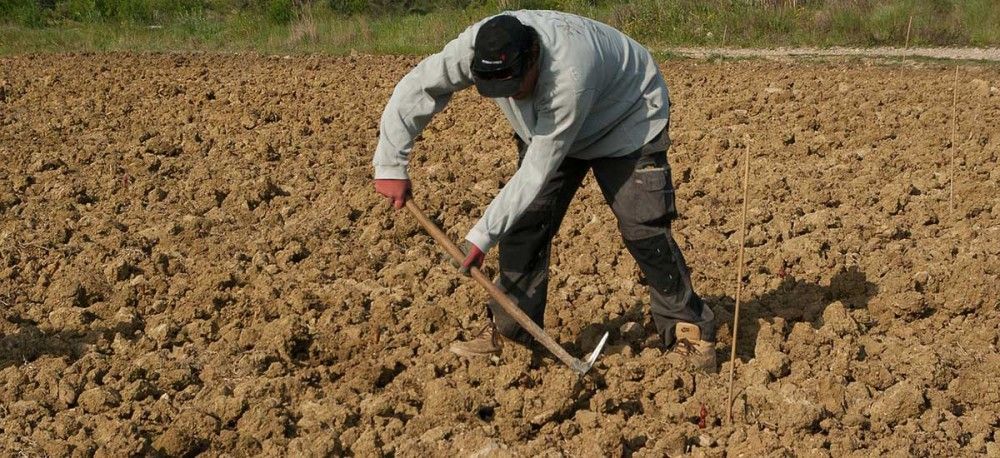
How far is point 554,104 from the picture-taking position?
157 inches

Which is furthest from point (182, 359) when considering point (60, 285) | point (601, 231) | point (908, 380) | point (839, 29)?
point (839, 29)

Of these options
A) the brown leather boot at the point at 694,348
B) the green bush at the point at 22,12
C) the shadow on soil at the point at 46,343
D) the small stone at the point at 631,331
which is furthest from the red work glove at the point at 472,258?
the green bush at the point at 22,12

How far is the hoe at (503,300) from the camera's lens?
429 centimetres

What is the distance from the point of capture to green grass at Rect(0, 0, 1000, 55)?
16.0 metres

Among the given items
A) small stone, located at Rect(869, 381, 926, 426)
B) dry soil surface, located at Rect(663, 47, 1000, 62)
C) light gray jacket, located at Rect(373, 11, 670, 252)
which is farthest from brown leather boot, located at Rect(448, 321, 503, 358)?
dry soil surface, located at Rect(663, 47, 1000, 62)

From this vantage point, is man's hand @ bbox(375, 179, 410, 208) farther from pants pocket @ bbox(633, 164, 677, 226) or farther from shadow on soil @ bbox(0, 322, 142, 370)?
shadow on soil @ bbox(0, 322, 142, 370)

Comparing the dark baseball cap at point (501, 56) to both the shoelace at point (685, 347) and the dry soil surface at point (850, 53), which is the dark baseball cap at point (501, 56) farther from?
the dry soil surface at point (850, 53)

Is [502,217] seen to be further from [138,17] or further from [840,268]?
[138,17]

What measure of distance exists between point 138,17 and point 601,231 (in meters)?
16.7

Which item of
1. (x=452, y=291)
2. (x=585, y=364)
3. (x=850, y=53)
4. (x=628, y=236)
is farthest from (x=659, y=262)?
(x=850, y=53)

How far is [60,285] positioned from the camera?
19.4 ft

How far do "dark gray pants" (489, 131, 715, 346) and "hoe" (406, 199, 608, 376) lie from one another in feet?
0.59

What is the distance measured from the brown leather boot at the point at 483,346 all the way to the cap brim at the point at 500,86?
1.33 meters

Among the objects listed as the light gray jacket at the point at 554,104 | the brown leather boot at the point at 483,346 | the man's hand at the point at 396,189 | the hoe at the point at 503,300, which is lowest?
the brown leather boot at the point at 483,346
